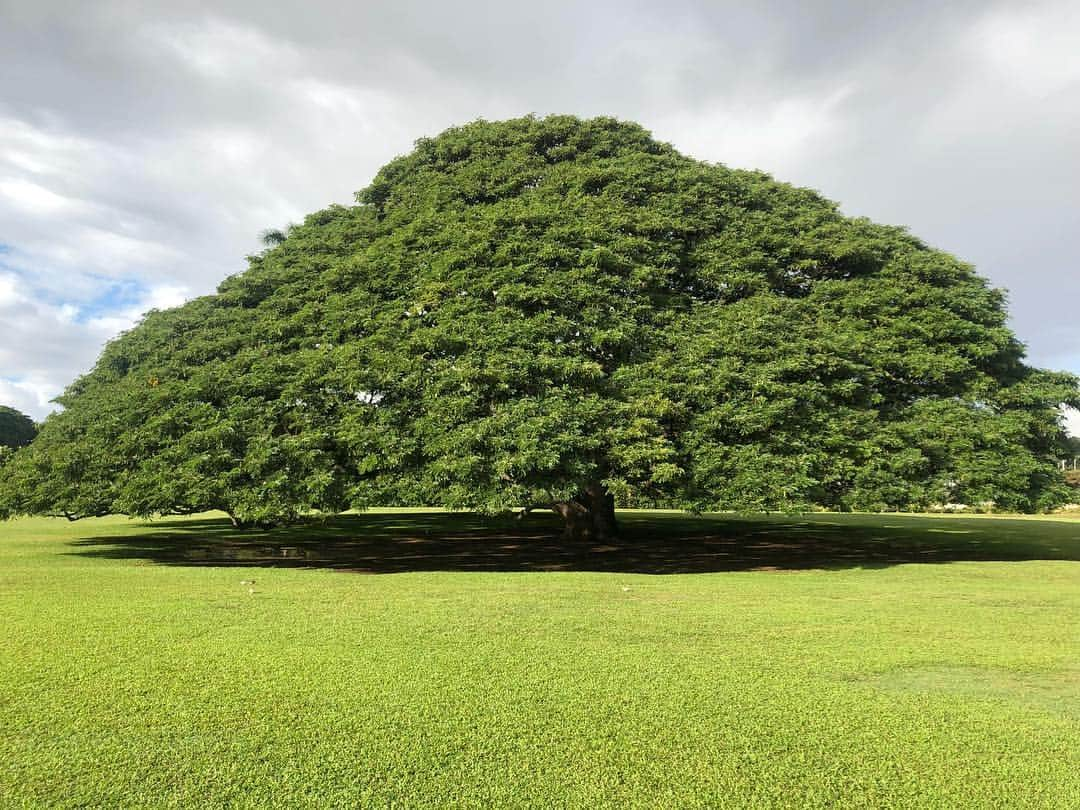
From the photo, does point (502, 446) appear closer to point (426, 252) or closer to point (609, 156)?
point (426, 252)

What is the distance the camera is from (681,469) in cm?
1510

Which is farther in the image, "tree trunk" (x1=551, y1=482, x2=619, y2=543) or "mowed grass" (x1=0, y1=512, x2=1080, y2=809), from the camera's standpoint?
"tree trunk" (x1=551, y1=482, x2=619, y2=543)

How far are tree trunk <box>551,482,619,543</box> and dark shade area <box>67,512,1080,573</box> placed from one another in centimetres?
62

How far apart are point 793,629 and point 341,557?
14.9 m

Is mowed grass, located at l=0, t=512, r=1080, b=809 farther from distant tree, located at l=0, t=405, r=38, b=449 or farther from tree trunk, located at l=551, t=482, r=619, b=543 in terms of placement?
distant tree, located at l=0, t=405, r=38, b=449

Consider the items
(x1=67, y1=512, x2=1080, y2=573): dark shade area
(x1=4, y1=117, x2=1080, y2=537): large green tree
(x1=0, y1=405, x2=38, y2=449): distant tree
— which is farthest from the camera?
(x1=0, y1=405, x2=38, y2=449): distant tree

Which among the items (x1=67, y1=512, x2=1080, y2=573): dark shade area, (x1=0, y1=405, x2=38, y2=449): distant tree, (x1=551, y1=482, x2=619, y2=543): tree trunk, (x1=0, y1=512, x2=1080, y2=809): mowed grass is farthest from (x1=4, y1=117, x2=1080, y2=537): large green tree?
(x1=0, y1=405, x2=38, y2=449): distant tree

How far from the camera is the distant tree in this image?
77.9 m

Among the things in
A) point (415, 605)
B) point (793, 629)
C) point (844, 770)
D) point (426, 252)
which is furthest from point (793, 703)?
point (426, 252)

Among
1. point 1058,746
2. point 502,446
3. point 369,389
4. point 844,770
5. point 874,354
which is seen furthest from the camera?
point 874,354

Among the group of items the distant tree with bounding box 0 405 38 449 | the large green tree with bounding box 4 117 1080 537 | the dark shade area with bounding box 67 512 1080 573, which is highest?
the distant tree with bounding box 0 405 38 449

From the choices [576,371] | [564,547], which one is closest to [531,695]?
[576,371]

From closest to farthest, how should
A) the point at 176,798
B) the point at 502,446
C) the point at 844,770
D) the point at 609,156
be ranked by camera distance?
the point at 176,798, the point at 844,770, the point at 502,446, the point at 609,156

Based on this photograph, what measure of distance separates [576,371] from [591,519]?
9.43 meters
